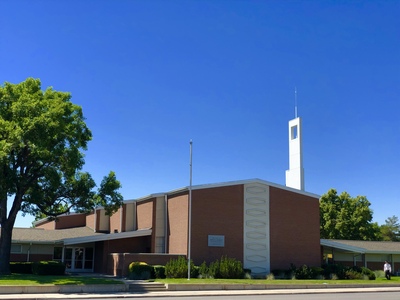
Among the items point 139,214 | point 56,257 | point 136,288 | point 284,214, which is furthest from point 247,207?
point 56,257

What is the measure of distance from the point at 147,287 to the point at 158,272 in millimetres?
5068

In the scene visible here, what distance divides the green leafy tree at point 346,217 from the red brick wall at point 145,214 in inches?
1286

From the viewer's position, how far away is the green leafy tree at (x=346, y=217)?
6531 centimetres

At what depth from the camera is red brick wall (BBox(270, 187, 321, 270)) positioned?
39.4 m

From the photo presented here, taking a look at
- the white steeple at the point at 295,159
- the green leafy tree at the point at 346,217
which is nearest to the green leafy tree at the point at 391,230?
the green leafy tree at the point at 346,217

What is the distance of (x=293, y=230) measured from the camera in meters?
40.2

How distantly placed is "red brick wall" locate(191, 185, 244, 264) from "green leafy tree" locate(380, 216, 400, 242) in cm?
6087

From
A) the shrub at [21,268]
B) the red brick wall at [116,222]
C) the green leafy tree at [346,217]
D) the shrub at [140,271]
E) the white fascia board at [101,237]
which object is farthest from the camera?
the green leafy tree at [346,217]

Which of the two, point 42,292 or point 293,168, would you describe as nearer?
point 42,292

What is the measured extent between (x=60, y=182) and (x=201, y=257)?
12.1 meters

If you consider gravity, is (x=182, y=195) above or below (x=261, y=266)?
above

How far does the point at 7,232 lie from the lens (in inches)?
1246

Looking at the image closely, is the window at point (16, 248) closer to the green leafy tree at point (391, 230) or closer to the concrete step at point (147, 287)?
the concrete step at point (147, 287)

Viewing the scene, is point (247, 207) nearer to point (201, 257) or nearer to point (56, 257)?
point (201, 257)
